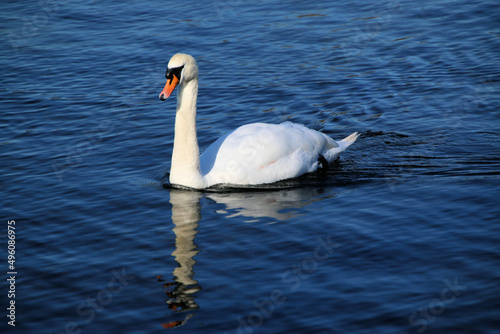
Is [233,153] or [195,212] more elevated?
[233,153]

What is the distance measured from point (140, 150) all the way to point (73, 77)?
15.1 ft

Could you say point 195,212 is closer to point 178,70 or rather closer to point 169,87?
point 169,87

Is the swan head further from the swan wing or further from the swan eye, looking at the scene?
the swan wing

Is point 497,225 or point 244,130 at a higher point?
point 244,130

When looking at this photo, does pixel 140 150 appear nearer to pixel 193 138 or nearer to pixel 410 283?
pixel 193 138

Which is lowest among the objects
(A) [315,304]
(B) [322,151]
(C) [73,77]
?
(A) [315,304]

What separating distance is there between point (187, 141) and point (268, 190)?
4.39 feet

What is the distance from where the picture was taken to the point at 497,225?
887cm

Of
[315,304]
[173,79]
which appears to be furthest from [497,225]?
[173,79]

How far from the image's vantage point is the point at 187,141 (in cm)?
1036

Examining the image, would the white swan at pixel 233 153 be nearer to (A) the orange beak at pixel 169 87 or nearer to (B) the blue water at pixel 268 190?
(A) the orange beak at pixel 169 87

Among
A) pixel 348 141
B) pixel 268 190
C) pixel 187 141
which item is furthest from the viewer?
pixel 348 141

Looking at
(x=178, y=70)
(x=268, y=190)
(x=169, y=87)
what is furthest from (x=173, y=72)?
(x=268, y=190)

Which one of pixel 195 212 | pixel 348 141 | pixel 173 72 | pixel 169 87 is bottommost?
pixel 195 212
